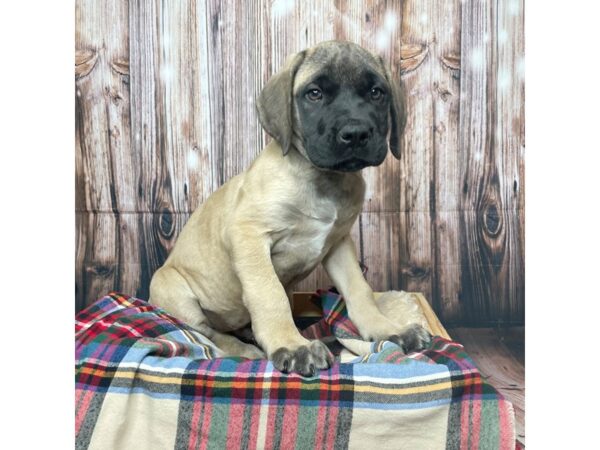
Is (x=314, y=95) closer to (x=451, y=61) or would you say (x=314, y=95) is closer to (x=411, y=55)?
(x=411, y=55)

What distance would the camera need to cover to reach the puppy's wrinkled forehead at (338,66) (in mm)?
2689

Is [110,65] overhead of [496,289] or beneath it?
overhead

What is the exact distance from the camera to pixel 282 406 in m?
2.24

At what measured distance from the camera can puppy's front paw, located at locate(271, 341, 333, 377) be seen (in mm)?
2354

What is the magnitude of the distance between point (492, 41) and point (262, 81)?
5.37 feet

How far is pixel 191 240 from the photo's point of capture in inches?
133

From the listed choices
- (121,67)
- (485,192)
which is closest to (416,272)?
(485,192)

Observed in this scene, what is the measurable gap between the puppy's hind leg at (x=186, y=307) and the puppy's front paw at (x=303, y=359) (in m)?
0.83

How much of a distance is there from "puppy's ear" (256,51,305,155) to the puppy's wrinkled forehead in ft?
0.12

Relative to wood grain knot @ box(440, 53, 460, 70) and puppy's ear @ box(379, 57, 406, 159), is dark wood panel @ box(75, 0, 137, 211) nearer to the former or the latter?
puppy's ear @ box(379, 57, 406, 159)

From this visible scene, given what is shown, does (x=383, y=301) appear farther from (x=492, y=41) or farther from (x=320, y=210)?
(x=492, y=41)

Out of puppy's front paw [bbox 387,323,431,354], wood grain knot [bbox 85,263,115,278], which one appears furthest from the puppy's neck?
wood grain knot [bbox 85,263,115,278]

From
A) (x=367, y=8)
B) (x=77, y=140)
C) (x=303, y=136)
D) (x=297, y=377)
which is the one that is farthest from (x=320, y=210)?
(x=77, y=140)

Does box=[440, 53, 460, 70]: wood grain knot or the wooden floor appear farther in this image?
box=[440, 53, 460, 70]: wood grain knot
